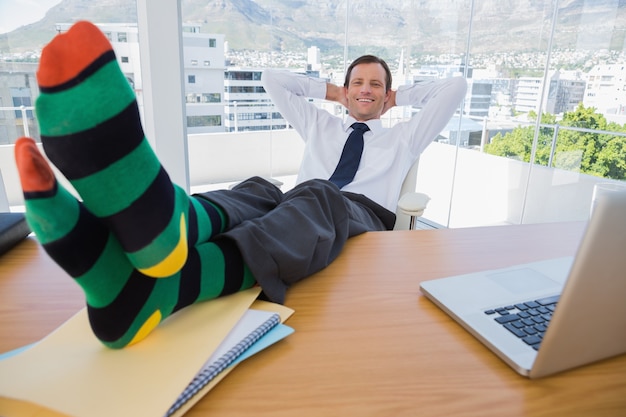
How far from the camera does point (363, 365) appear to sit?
1.73ft

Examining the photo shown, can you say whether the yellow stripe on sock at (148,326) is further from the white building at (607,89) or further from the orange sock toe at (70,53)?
the white building at (607,89)

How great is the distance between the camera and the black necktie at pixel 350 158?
1815 mm

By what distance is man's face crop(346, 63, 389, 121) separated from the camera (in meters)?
2.00

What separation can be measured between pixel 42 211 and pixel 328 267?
51 cm

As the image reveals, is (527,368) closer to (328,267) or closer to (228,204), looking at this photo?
(328,267)

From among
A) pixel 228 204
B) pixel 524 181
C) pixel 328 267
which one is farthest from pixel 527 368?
pixel 524 181

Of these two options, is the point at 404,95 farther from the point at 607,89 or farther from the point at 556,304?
the point at 607,89

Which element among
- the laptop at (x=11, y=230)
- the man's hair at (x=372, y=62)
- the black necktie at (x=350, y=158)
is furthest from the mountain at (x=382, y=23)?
the laptop at (x=11, y=230)

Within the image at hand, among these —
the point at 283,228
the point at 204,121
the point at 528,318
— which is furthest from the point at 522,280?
the point at 204,121

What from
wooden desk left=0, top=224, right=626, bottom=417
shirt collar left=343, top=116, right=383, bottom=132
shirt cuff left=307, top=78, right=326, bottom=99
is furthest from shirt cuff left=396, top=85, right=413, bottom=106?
wooden desk left=0, top=224, right=626, bottom=417

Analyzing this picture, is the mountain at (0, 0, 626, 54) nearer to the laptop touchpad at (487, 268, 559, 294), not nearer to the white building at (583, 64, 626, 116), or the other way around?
the white building at (583, 64, 626, 116)

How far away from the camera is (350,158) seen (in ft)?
6.15

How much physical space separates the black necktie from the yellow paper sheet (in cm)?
128

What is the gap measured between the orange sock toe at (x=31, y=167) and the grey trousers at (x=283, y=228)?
0.30 m
